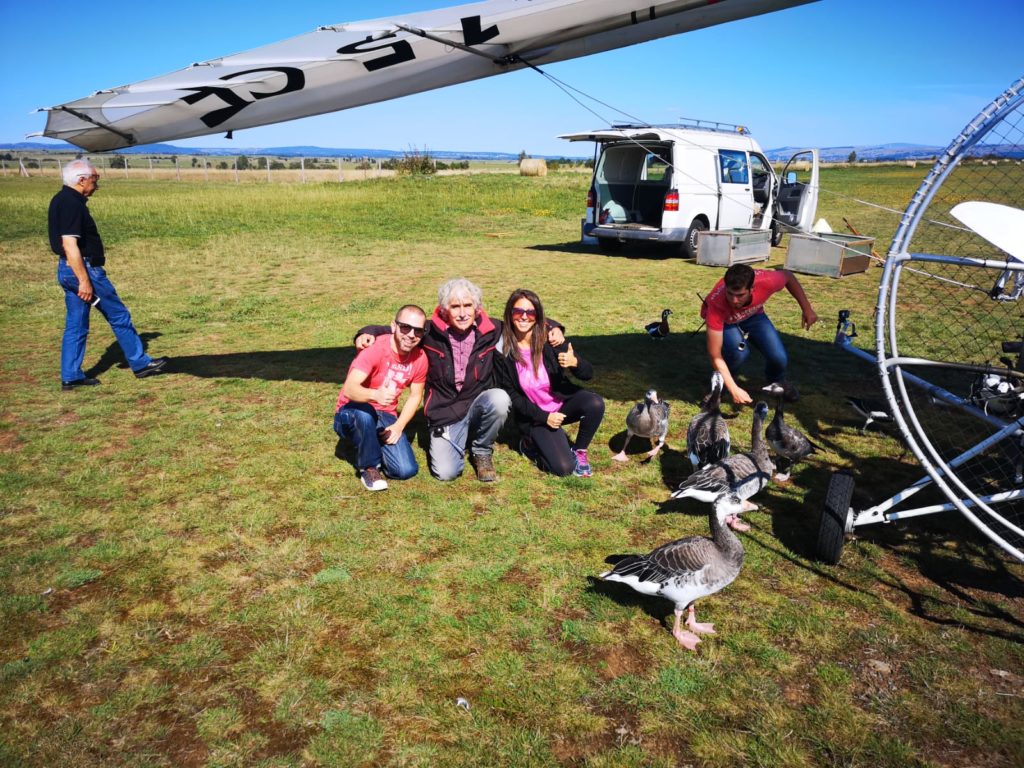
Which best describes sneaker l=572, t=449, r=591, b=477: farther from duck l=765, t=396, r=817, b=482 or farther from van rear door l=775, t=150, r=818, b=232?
van rear door l=775, t=150, r=818, b=232

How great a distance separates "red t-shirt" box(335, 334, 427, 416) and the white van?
1098cm

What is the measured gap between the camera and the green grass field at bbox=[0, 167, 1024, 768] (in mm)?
3008

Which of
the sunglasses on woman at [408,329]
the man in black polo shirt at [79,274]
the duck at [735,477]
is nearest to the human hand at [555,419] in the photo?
the duck at [735,477]

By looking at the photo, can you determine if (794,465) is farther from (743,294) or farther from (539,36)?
(539,36)

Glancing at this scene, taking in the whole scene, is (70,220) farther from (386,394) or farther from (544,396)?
(544,396)

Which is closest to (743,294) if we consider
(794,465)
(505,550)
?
(794,465)

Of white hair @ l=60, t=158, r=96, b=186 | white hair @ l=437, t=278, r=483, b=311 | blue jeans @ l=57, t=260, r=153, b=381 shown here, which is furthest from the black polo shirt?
white hair @ l=437, t=278, r=483, b=311

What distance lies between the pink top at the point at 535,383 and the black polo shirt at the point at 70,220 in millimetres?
5474

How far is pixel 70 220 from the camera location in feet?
23.3

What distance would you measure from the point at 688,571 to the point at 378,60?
4.27 meters

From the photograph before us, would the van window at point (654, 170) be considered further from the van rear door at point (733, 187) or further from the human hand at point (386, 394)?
the human hand at point (386, 394)

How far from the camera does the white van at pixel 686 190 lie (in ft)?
50.5

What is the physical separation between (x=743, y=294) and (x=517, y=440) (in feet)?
8.92

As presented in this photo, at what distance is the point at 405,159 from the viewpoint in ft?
142
